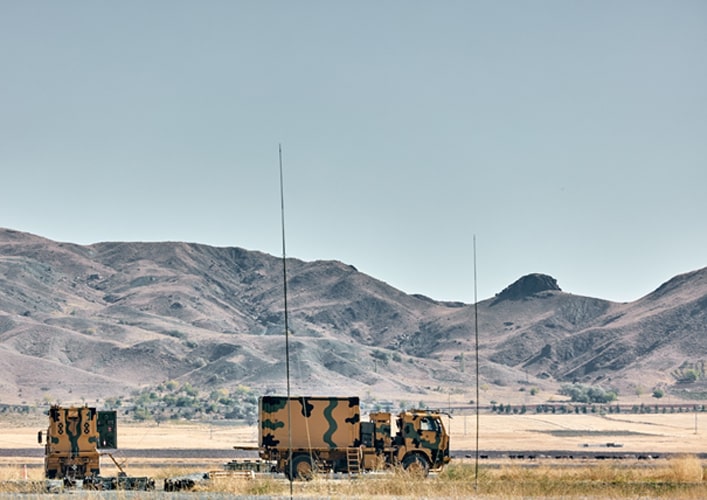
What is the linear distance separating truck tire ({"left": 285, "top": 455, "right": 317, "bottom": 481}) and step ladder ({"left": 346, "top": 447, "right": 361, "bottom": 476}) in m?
1.37

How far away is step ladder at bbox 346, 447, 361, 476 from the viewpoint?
36906mm

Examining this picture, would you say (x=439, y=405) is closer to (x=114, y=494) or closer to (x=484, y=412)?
(x=484, y=412)

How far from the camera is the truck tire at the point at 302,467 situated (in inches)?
1407

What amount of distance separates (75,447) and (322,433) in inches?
340

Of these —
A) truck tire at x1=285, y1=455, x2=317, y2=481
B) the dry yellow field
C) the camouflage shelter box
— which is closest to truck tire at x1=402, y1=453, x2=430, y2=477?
the camouflage shelter box

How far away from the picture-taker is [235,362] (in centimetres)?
19762

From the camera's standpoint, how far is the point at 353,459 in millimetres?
37094

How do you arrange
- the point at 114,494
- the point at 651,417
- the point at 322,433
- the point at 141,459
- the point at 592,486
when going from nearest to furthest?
the point at 114,494
the point at 592,486
the point at 322,433
the point at 141,459
the point at 651,417

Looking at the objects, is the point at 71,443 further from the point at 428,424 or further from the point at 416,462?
the point at 428,424

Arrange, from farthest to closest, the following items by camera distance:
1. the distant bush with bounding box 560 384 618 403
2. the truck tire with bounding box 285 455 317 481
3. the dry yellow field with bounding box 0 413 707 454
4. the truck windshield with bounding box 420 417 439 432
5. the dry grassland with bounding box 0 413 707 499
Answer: the distant bush with bounding box 560 384 618 403 → the dry yellow field with bounding box 0 413 707 454 → the truck windshield with bounding box 420 417 439 432 → the truck tire with bounding box 285 455 317 481 → the dry grassland with bounding box 0 413 707 499

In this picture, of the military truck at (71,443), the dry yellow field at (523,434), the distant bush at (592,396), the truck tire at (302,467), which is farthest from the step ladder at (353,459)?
the distant bush at (592,396)

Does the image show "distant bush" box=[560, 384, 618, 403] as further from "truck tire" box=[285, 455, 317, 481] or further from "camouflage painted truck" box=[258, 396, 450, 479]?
"truck tire" box=[285, 455, 317, 481]

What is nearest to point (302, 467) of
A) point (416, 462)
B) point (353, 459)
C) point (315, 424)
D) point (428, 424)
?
point (315, 424)

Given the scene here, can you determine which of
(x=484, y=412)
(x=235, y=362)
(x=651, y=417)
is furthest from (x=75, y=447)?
(x=235, y=362)
